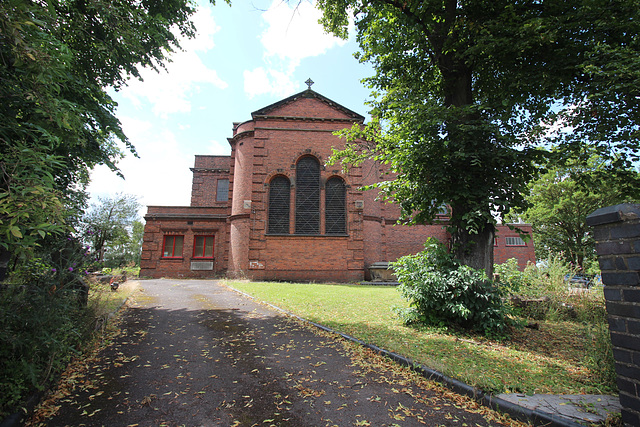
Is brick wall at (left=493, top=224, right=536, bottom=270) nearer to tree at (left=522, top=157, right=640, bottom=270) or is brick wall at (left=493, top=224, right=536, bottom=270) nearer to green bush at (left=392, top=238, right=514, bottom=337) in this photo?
tree at (left=522, top=157, right=640, bottom=270)

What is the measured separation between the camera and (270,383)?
384 cm

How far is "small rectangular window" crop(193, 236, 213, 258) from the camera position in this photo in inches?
865

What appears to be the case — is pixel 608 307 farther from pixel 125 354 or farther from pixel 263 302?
pixel 263 302

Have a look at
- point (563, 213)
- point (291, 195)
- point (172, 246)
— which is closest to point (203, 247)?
point (172, 246)

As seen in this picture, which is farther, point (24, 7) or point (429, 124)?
point (429, 124)

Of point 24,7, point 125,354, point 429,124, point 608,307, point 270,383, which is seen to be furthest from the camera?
point 429,124

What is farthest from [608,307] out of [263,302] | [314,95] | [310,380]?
[314,95]

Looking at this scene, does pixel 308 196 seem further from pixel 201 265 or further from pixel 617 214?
pixel 617 214

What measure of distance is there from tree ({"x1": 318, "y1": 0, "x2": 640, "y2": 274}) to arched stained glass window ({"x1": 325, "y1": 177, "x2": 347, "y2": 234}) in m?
→ 12.4

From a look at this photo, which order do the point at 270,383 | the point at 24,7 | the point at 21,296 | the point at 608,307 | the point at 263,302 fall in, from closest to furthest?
the point at 24,7 < the point at 608,307 < the point at 21,296 < the point at 270,383 < the point at 263,302

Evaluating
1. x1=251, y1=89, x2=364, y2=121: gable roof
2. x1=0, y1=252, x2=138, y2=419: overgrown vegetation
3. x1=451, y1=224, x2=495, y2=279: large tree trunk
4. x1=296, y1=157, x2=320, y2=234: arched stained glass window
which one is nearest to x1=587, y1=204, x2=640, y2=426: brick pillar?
x1=451, y1=224, x2=495, y2=279: large tree trunk

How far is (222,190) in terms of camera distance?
3072cm

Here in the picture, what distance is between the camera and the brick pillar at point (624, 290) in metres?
2.43

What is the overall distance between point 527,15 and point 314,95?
16.5 metres
